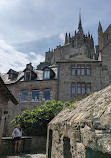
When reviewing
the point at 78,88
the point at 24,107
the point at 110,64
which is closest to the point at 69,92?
the point at 78,88

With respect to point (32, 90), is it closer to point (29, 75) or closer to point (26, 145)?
point (29, 75)

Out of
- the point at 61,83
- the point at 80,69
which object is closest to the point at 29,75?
the point at 61,83

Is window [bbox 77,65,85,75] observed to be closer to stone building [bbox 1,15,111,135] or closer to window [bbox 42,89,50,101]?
stone building [bbox 1,15,111,135]

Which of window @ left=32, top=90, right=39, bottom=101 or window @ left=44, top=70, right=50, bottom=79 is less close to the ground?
window @ left=44, top=70, right=50, bottom=79

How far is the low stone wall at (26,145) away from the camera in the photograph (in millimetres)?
8820

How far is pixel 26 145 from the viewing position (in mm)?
10195

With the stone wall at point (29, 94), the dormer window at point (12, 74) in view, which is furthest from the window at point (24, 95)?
the dormer window at point (12, 74)

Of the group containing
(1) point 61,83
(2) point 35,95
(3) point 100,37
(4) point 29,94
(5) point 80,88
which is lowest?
(2) point 35,95

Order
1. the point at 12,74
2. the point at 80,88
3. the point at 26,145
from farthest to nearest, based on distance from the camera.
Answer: the point at 12,74 → the point at 80,88 → the point at 26,145

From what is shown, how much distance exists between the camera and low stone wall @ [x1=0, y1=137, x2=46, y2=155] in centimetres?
882

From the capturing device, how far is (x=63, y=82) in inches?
779

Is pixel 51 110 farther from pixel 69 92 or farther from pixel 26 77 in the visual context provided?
pixel 26 77

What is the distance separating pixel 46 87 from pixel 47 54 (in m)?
49.4

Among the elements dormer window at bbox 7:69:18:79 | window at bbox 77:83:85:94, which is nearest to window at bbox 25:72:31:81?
dormer window at bbox 7:69:18:79
